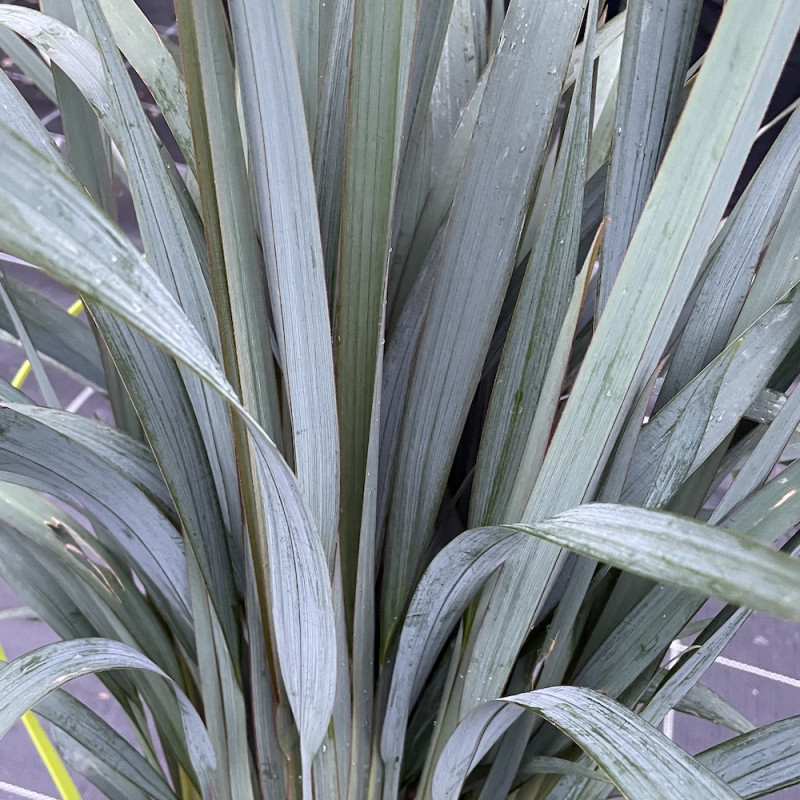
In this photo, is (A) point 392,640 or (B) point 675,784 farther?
(A) point 392,640

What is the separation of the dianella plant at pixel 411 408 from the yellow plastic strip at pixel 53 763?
1.23 feet

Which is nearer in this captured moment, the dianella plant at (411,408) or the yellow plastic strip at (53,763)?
the dianella plant at (411,408)

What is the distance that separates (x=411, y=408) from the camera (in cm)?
30

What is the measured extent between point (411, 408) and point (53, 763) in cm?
58

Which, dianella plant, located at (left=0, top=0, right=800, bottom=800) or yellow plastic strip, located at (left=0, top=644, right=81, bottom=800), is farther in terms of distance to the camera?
yellow plastic strip, located at (left=0, top=644, right=81, bottom=800)

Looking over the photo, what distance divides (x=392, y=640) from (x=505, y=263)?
0.14 meters

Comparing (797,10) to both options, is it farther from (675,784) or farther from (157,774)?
(157,774)

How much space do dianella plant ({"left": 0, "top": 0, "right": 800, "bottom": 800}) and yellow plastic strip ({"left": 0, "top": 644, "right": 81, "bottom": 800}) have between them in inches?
14.8

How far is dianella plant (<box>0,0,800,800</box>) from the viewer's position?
209 mm

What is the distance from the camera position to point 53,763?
0.70 metres

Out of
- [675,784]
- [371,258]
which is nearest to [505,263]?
[371,258]

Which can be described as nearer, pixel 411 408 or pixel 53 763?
pixel 411 408

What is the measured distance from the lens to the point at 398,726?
0.97 feet

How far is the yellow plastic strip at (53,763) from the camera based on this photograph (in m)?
0.68
